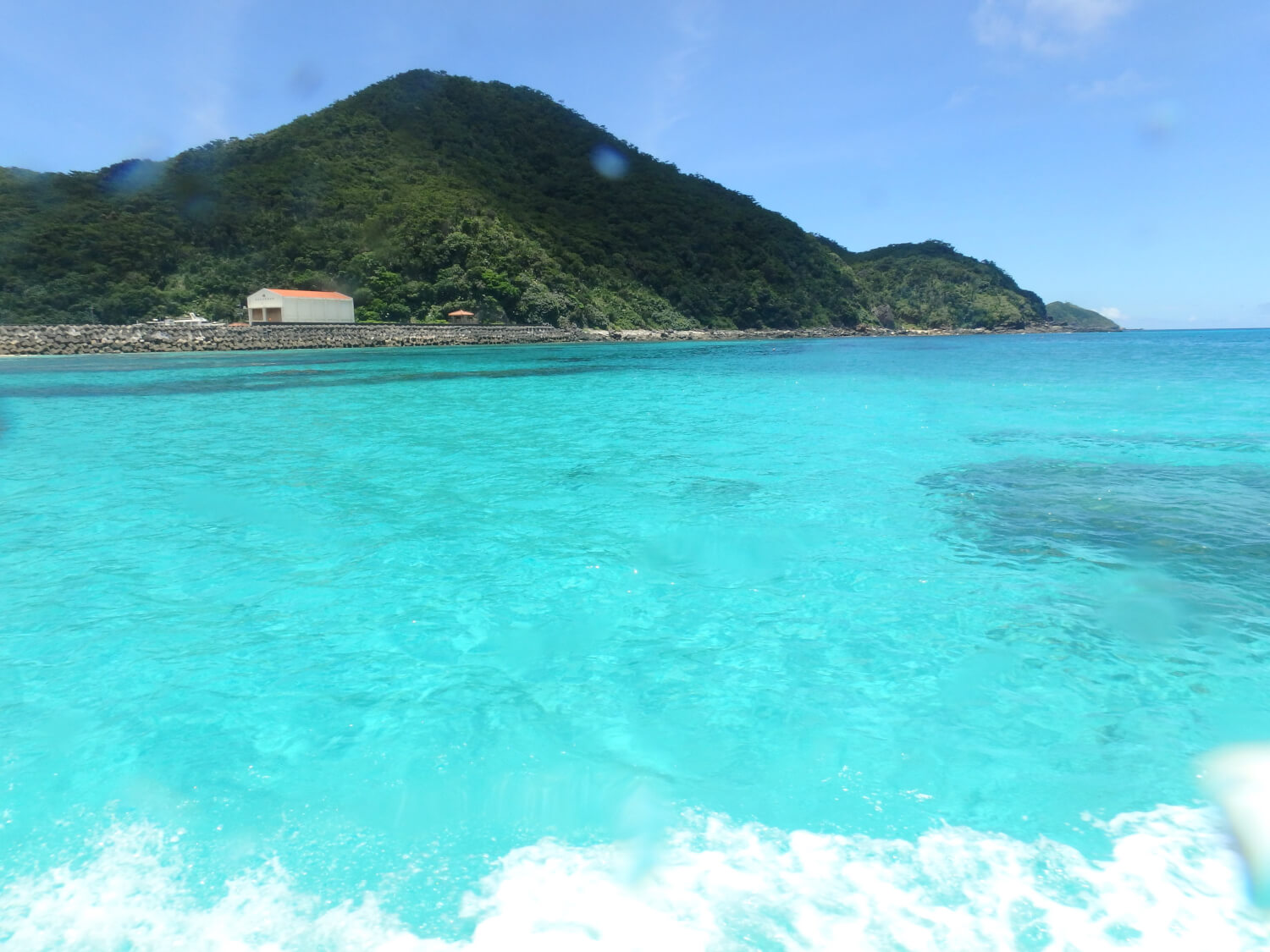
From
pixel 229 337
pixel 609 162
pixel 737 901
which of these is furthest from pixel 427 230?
pixel 737 901

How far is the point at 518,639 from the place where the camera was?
16.5ft

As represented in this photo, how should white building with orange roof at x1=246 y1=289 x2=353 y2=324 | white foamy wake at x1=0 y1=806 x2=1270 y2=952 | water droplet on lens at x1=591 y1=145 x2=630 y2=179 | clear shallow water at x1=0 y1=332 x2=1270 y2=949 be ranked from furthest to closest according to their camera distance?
1. water droplet on lens at x1=591 y1=145 x2=630 y2=179
2. white building with orange roof at x1=246 y1=289 x2=353 y2=324
3. clear shallow water at x1=0 y1=332 x2=1270 y2=949
4. white foamy wake at x1=0 y1=806 x2=1270 y2=952

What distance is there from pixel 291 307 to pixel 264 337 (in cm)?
460

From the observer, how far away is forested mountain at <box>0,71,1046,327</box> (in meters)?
59.2

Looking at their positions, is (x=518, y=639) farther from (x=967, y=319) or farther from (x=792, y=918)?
(x=967, y=319)

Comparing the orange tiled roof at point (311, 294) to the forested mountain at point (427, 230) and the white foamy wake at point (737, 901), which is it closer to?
the forested mountain at point (427, 230)

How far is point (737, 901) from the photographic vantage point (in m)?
2.72

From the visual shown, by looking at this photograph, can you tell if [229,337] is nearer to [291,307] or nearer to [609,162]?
[291,307]

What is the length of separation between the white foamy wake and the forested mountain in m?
65.0

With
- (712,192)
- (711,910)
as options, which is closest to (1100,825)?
(711,910)

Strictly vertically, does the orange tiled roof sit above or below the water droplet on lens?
below

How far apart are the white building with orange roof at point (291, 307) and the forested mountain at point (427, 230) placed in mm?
6110

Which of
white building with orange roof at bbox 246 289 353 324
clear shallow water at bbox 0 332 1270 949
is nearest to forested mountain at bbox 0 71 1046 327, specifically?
white building with orange roof at bbox 246 289 353 324

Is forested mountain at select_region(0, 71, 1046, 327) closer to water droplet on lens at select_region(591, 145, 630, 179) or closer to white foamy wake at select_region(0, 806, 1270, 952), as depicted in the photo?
water droplet on lens at select_region(591, 145, 630, 179)
